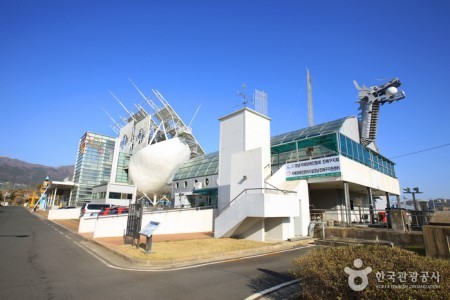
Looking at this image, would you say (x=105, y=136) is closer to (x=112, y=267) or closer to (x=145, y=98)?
(x=145, y=98)

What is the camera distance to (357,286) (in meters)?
3.91

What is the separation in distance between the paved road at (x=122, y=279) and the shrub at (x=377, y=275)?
2.04m

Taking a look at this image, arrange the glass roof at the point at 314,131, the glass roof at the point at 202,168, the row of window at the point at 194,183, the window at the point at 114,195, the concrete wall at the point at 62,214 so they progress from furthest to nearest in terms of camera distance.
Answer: the window at the point at 114,195, the concrete wall at the point at 62,214, the glass roof at the point at 202,168, the row of window at the point at 194,183, the glass roof at the point at 314,131

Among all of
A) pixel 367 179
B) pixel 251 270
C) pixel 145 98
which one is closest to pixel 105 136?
pixel 145 98

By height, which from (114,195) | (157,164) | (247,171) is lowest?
(247,171)

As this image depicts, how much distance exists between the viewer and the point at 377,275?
3855 millimetres

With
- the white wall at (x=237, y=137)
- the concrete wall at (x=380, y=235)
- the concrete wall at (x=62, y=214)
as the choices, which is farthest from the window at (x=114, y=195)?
the concrete wall at (x=380, y=235)

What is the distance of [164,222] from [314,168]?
12.5m

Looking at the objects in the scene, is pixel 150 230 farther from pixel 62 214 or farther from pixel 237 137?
pixel 62 214

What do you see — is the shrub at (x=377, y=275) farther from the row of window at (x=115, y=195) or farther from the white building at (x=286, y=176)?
the row of window at (x=115, y=195)

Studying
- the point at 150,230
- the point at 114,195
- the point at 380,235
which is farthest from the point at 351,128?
the point at 114,195

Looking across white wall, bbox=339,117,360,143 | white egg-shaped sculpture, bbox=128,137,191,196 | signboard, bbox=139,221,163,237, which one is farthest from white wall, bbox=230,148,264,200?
white egg-shaped sculpture, bbox=128,137,191,196

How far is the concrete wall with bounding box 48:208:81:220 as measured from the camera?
1423 inches

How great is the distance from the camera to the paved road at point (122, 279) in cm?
585
